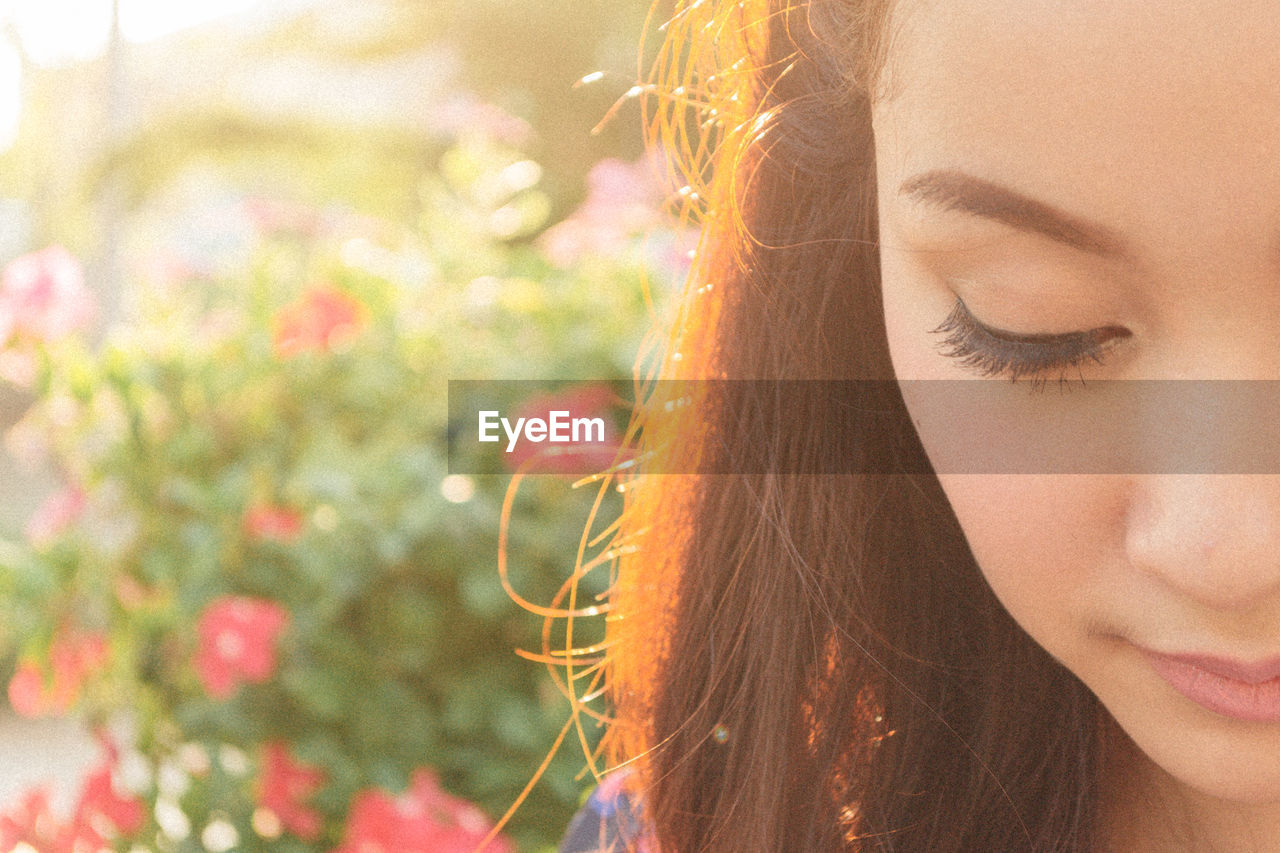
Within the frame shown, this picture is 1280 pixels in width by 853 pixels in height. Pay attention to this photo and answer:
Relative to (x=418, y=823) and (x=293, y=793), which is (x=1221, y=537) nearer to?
(x=418, y=823)

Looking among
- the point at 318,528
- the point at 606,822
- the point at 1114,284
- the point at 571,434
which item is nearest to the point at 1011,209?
the point at 1114,284

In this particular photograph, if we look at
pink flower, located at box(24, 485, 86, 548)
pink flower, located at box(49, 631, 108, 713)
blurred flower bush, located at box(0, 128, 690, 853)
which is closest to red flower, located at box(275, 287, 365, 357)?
blurred flower bush, located at box(0, 128, 690, 853)

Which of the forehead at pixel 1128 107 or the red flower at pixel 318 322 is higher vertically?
the red flower at pixel 318 322

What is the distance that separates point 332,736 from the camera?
73.6 inches

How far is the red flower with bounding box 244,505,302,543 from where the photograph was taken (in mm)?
1914

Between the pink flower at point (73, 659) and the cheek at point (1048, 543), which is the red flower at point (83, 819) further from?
the cheek at point (1048, 543)

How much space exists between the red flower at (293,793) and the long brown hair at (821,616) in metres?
0.99

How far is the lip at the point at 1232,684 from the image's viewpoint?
0.64 meters

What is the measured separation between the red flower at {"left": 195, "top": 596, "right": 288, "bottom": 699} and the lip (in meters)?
1.45

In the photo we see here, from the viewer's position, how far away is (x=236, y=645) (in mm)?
1819

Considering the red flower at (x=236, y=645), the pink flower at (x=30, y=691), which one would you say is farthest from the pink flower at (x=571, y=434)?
the pink flower at (x=30, y=691)

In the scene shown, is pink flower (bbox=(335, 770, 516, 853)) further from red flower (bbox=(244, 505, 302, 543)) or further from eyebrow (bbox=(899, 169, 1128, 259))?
eyebrow (bbox=(899, 169, 1128, 259))

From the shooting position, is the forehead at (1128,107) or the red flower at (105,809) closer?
the forehead at (1128,107)

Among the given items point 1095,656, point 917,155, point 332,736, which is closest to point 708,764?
point 1095,656
